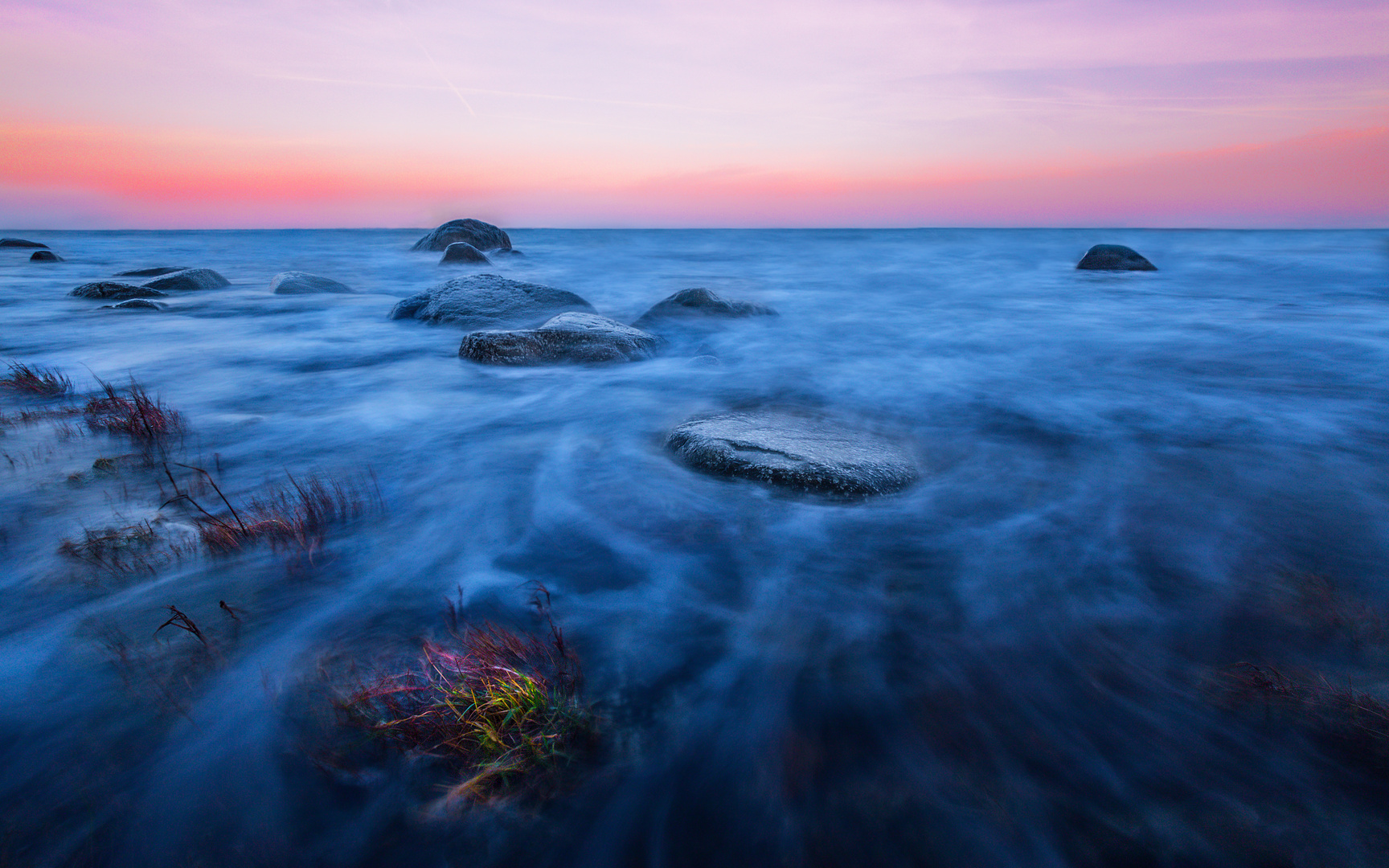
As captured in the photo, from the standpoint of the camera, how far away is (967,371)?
7.28 m

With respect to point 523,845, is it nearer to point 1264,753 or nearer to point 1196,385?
point 1264,753

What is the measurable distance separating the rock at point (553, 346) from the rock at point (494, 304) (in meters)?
1.49

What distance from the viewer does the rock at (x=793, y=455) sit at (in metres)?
3.60

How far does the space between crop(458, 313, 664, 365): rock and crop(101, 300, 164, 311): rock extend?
6.70 meters

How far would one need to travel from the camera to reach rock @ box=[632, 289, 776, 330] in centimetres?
958

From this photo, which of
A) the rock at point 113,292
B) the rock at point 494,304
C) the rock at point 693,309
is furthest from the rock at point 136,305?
the rock at point 693,309

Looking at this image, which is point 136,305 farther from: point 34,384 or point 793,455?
point 793,455

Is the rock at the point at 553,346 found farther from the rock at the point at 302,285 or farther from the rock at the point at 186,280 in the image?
the rock at the point at 186,280

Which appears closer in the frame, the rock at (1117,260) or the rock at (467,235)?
the rock at (1117,260)

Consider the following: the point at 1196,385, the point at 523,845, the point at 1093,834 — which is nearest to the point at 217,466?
the point at 523,845

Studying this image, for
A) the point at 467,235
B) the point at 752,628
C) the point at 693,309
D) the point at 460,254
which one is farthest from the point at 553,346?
the point at 467,235

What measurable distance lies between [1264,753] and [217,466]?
198 inches

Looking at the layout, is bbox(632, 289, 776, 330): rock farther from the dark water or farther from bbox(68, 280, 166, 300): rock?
bbox(68, 280, 166, 300): rock

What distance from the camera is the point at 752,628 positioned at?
2625 mm
